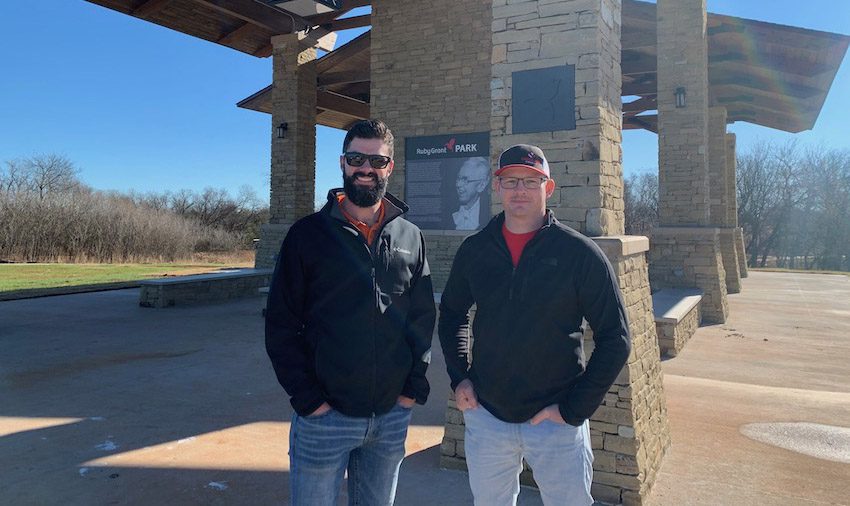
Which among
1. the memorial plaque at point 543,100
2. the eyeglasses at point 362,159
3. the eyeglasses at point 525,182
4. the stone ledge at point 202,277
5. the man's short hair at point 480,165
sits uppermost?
the man's short hair at point 480,165

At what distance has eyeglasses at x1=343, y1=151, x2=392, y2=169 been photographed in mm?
2049

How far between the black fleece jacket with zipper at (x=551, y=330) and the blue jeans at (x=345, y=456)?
0.44m

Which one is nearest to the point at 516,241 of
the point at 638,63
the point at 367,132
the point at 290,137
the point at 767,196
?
the point at 367,132

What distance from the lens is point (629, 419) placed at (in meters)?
3.27

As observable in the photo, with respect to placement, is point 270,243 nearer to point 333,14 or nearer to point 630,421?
point 333,14

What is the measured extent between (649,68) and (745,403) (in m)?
10.9

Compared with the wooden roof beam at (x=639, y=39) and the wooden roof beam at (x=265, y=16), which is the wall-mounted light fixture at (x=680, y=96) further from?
the wooden roof beam at (x=265, y=16)

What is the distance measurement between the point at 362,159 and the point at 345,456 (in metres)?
1.17

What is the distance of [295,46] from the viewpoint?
1377cm

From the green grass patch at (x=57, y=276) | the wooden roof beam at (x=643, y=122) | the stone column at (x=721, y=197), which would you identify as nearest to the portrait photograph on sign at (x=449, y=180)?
the stone column at (x=721, y=197)

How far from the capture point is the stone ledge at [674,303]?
771 centimetres

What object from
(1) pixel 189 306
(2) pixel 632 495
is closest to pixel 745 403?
(2) pixel 632 495

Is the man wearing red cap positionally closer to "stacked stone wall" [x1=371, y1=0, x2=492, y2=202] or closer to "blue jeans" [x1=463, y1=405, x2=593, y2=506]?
"blue jeans" [x1=463, y1=405, x2=593, y2=506]

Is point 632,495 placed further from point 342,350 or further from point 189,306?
point 189,306
